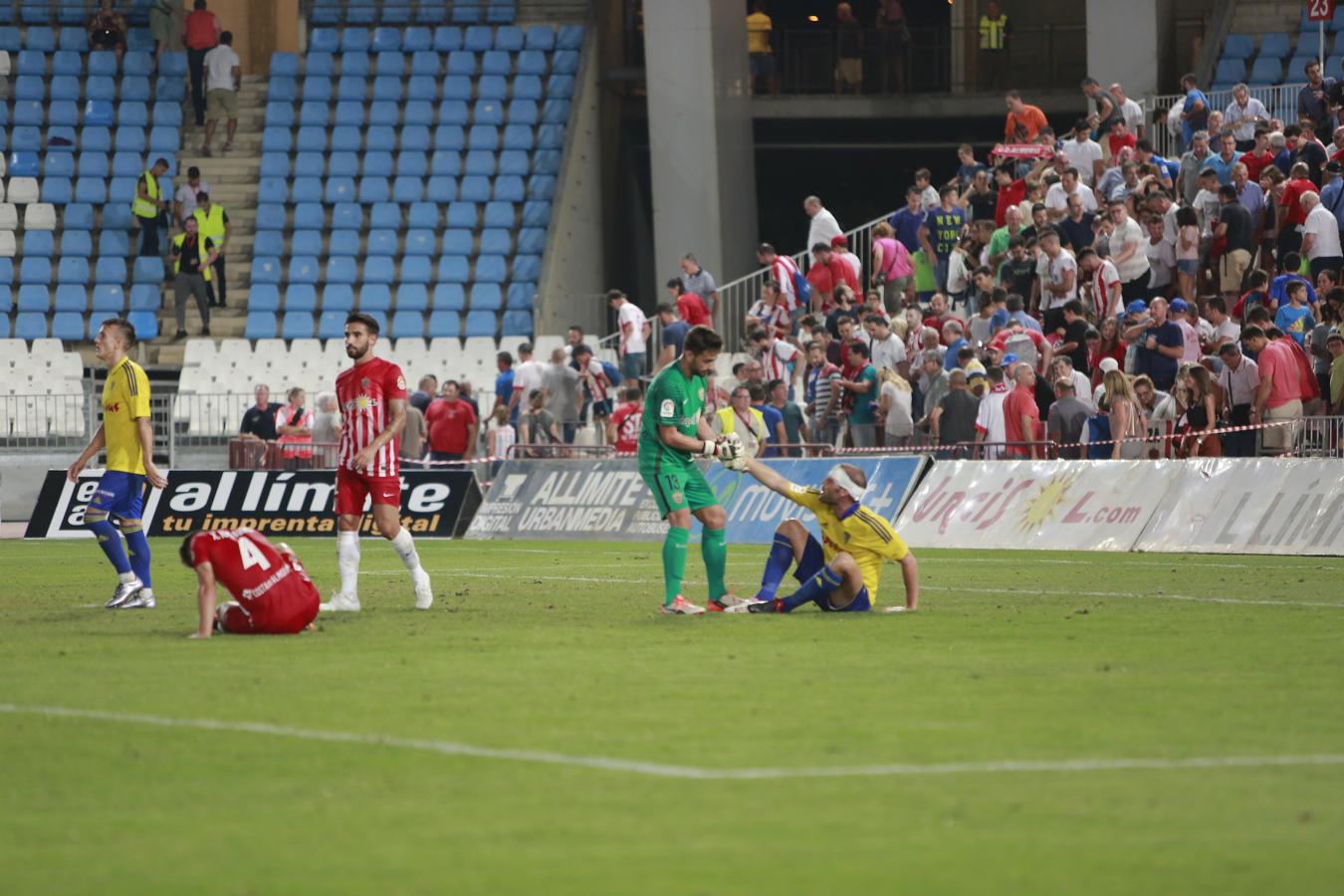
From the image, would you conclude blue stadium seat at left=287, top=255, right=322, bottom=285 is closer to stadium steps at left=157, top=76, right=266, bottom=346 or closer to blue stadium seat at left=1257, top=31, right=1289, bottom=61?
stadium steps at left=157, top=76, right=266, bottom=346

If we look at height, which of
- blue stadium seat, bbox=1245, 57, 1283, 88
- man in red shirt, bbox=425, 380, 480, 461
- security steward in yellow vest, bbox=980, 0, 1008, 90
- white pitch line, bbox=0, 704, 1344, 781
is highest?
security steward in yellow vest, bbox=980, 0, 1008, 90

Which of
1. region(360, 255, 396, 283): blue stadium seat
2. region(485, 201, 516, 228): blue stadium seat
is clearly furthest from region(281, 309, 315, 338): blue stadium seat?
region(485, 201, 516, 228): blue stadium seat

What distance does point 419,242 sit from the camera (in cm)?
4100

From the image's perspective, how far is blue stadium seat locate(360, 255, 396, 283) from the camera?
40.5 metres

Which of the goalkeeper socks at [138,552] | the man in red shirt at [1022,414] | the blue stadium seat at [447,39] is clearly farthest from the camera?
the blue stadium seat at [447,39]

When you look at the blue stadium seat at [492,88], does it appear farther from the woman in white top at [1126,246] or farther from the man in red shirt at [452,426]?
the woman in white top at [1126,246]

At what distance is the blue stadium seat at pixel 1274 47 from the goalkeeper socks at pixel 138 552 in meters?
26.5

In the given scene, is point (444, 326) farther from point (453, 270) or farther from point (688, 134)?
point (688, 134)

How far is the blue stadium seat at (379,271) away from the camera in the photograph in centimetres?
4053

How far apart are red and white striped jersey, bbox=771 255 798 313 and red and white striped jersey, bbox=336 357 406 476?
17.3 metres

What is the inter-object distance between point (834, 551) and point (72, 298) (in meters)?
28.3

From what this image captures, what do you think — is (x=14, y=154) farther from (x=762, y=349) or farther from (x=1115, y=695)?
(x=1115, y=695)

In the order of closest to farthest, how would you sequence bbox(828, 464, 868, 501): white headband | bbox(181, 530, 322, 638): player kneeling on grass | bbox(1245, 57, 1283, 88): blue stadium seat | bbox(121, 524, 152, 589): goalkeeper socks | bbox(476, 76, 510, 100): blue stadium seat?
bbox(181, 530, 322, 638): player kneeling on grass → bbox(828, 464, 868, 501): white headband → bbox(121, 524, 152, 589): goalkeeper socks → bbox(1245, 57, 1283, 88): blue stadium seat → bbox(476, 76, 510, 100): blue stadium seat

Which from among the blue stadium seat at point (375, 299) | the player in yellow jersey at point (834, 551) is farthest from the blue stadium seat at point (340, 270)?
the player in yellow jersey at point (834, 551)
